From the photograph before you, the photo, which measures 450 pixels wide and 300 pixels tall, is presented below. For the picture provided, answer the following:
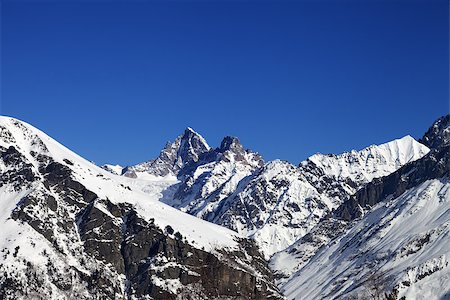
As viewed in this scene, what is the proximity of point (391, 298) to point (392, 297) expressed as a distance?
81 cm

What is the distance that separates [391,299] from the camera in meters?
117

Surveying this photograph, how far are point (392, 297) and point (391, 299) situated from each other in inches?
57.0

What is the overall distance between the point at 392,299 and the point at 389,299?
0.70m

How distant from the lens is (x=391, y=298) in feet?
385

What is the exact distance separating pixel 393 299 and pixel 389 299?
741 mm

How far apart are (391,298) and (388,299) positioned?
66.7 inches

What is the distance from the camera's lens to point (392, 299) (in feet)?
382

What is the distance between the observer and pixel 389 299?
11612cm

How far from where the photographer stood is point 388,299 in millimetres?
115750

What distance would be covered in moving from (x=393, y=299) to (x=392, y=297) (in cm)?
157

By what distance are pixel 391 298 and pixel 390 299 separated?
88 centimetres

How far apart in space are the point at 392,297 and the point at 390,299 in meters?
1.69
